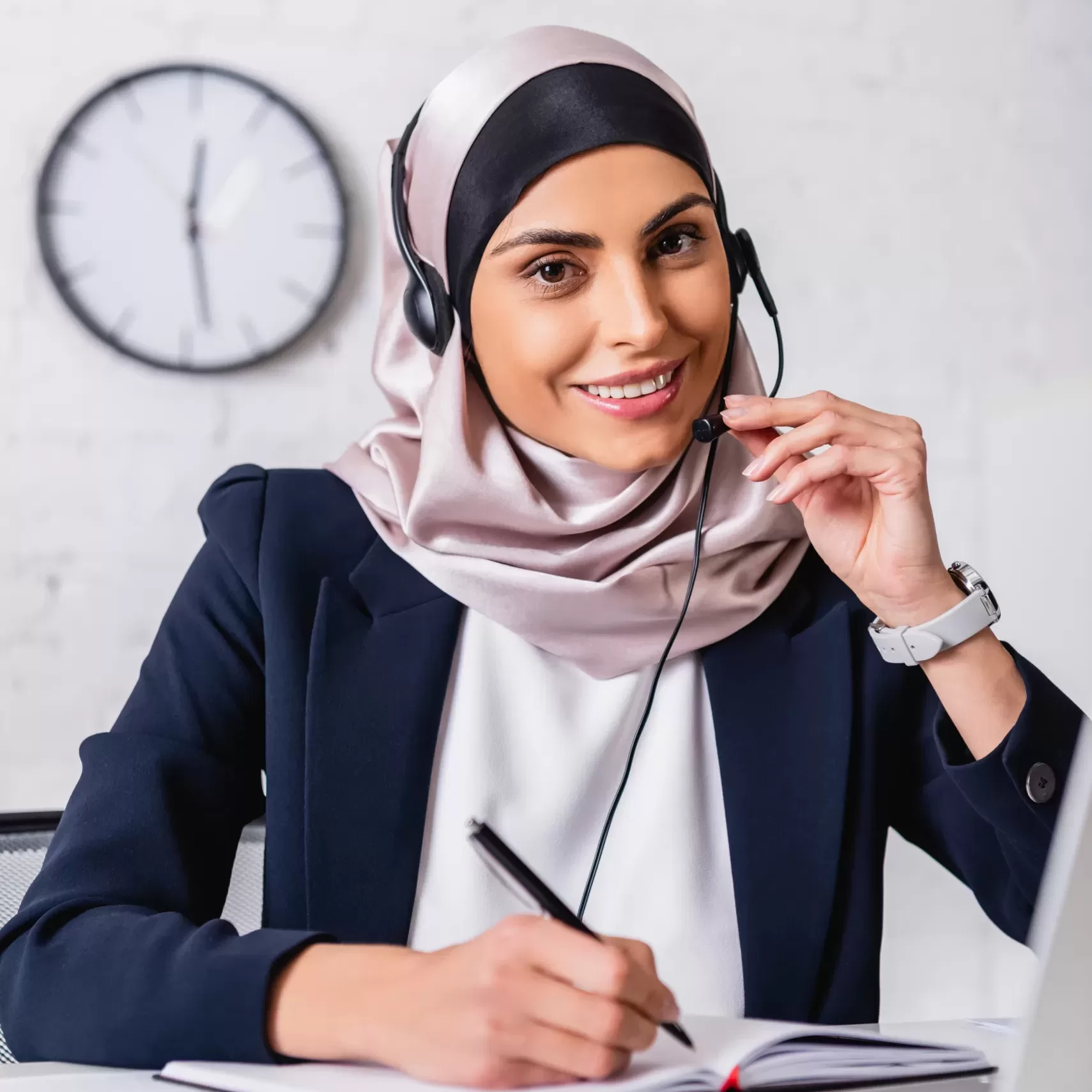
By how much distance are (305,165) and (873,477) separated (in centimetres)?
121

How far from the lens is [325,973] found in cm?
69

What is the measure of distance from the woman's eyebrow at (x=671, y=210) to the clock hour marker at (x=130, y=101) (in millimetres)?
1113

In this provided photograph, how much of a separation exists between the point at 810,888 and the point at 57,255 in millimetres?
1424

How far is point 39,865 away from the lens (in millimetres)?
1227

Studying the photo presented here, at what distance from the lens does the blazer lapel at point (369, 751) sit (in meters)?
0.99

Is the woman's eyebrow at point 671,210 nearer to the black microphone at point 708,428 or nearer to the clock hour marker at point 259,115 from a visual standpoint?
the black microphone at point 708,428

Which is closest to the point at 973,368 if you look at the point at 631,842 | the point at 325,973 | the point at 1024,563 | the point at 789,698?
the point at 1024,563

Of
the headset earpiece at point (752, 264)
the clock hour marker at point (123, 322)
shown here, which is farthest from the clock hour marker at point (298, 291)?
the headset earpiece at point (752, 264)

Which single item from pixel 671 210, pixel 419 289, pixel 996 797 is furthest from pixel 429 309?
pixel 996 797

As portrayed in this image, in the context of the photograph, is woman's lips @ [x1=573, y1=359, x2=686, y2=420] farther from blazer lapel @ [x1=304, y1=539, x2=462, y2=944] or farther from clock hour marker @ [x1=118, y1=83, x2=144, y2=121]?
clock hour marker @ [x1=118, y1=83, x2=144, y2=121]

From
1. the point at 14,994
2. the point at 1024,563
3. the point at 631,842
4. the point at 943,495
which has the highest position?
the point at 943,495

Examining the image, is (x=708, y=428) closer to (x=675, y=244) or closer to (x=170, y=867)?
(x=675, y=244)

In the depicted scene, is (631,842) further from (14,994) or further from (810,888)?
(14,994)

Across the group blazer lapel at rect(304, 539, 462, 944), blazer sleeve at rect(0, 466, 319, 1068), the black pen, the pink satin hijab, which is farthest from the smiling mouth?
the black pen
